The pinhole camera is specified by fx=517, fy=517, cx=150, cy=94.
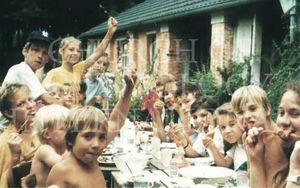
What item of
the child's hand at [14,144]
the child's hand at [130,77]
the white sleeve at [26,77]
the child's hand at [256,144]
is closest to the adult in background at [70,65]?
the white sleeve at [26,77]

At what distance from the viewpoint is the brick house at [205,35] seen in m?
6.64

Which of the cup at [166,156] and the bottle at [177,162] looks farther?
the cup at [166,156]

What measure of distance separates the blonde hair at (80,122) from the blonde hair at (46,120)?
229mm

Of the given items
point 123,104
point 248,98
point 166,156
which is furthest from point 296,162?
point 166,156

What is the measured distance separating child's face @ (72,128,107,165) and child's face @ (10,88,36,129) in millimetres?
472

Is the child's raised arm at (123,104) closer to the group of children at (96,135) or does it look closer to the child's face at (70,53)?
the group of children at (96,135)

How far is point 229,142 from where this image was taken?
9.55ft

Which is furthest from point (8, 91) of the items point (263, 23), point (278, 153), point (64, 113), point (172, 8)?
point (172, 8)

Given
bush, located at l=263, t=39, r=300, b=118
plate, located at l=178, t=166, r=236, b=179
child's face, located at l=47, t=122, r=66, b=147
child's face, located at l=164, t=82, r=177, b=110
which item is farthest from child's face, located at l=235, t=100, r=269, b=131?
bush, located at l=263, t=39, r=300, b=118

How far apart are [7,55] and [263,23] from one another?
42.3 feet

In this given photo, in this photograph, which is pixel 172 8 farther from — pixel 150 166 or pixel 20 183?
pixel 20 183

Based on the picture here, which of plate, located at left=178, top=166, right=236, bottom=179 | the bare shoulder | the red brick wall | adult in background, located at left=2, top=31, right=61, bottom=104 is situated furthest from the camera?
the red brick wall

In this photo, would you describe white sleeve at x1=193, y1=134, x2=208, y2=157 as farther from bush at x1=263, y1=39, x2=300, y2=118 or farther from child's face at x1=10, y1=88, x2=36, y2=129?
bush at x1=263, y1=39, x2=300, y2=118

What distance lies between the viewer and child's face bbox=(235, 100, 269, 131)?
2475 mm
